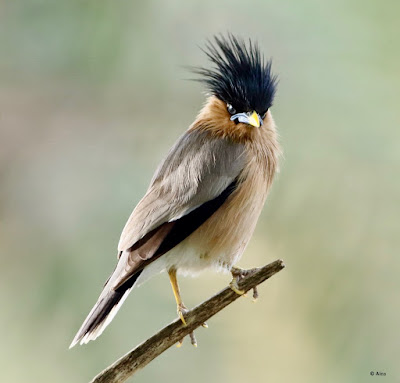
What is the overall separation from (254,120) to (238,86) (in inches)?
6.2

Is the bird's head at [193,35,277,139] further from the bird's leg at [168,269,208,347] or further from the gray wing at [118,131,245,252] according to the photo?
the bird's leg at [168,269,208,347]

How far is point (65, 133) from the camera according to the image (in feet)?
11.9

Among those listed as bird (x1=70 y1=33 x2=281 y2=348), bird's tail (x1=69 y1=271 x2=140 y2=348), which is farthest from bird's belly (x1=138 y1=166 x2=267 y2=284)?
bird's tail (x1=69 y1=271 x2=140 y2=348)

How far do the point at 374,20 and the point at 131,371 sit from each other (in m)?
2.03

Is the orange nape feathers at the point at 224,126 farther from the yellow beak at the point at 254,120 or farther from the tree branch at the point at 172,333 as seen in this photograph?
the tree branch at the point at 172,333

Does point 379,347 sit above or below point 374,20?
below

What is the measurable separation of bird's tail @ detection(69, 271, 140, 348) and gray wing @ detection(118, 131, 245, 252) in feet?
0.44

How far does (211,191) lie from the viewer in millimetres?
2486

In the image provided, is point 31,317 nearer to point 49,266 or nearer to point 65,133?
point 49,266

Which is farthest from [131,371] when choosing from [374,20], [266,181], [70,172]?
[374,20]

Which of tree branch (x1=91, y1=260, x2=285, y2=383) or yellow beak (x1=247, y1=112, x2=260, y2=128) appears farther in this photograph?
yellow beak (x1=247, y1=112, x2=260, y2=128)

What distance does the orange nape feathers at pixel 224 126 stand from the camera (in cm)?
267

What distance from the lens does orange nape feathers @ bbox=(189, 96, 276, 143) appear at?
2.67m

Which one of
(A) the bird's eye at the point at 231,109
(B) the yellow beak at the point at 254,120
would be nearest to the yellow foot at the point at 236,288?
(B) the yellow beak at the point at 254,120
